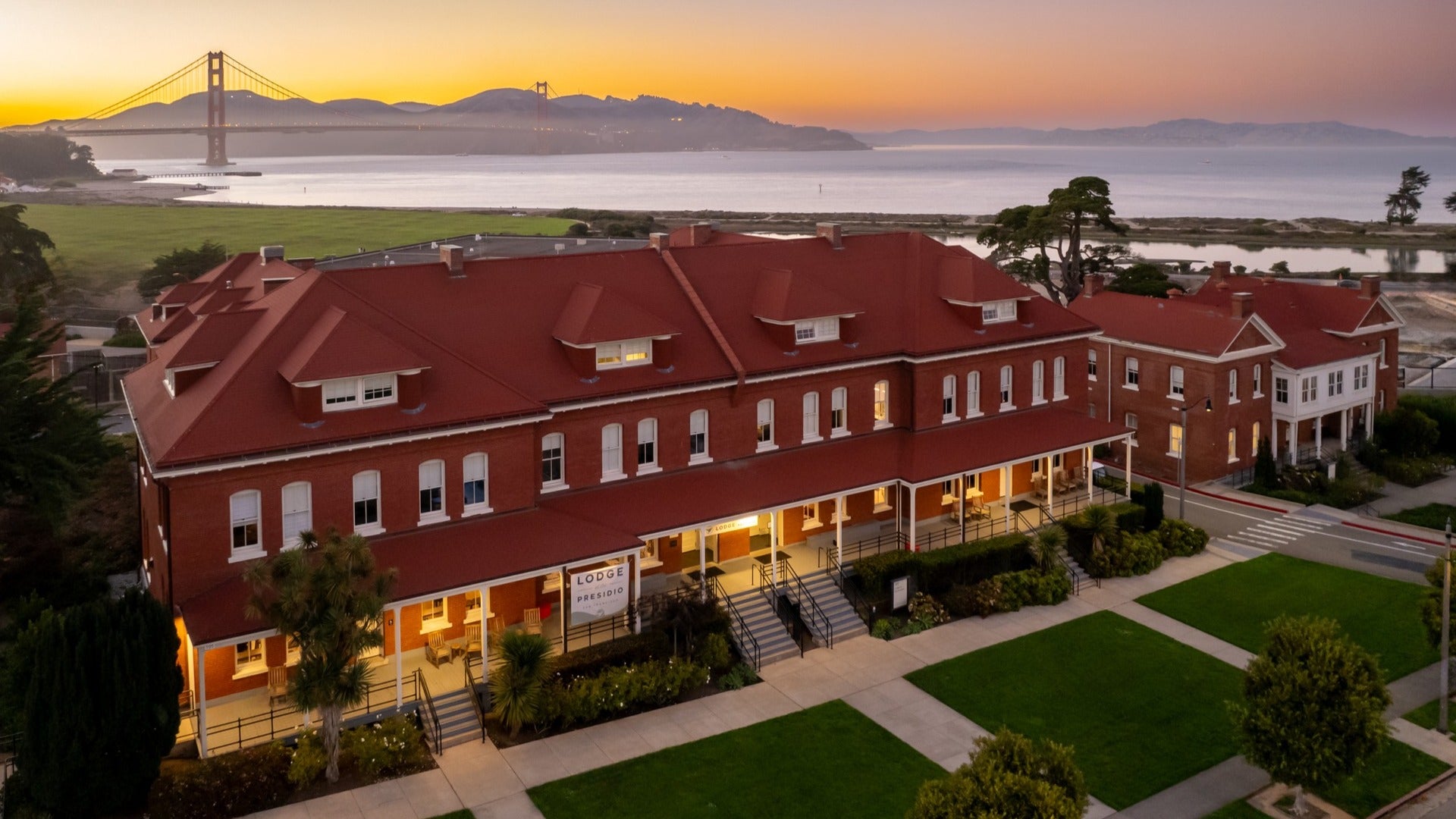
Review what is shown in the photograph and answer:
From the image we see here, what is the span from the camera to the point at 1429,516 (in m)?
46.7

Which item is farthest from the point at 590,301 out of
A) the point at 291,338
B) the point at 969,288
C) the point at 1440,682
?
the point at 1440,682

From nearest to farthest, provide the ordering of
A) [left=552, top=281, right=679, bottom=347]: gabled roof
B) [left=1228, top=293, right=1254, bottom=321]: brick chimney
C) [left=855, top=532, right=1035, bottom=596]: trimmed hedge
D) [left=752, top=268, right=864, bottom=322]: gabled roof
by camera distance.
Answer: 1. [left=552, top=281, right=679, bottom=347]: gabled roof
2. [left=855, top=532, right=1035, bottom=596]: trimmed hedge
3. [left=752, top=268, right=864, bottom=322]: gabled roof
4. [left=1228, top=293, right=1254, bottom=321]: brick chimney

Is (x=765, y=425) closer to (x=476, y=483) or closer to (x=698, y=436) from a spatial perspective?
(x=698, y=436)

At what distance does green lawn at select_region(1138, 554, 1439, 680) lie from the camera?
32312 mm

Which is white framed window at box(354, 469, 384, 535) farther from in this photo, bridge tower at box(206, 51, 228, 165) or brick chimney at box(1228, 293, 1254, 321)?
bridge tower at box(206, 51, 228, 165)

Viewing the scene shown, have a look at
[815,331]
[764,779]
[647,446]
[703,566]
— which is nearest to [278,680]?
[703,566]

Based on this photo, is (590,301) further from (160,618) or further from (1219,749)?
(1219,749)

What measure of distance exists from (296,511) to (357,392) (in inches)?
137

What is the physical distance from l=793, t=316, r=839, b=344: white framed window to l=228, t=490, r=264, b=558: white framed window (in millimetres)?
18603

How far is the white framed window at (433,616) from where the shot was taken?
2900 cm

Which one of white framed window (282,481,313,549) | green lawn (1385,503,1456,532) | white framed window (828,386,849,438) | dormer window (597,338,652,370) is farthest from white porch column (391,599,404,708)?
Result: green lawn (1385,503,1456,532)

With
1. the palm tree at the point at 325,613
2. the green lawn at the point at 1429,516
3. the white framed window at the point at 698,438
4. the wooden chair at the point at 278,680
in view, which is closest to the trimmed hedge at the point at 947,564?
the white framed window at the point at 698,438

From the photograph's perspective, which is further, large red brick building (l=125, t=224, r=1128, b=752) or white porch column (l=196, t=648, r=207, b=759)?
large red brick building (l=125, t=224, r=1128, b=752)

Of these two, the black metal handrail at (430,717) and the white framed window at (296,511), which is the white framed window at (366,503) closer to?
the white framed window at (296,511)
